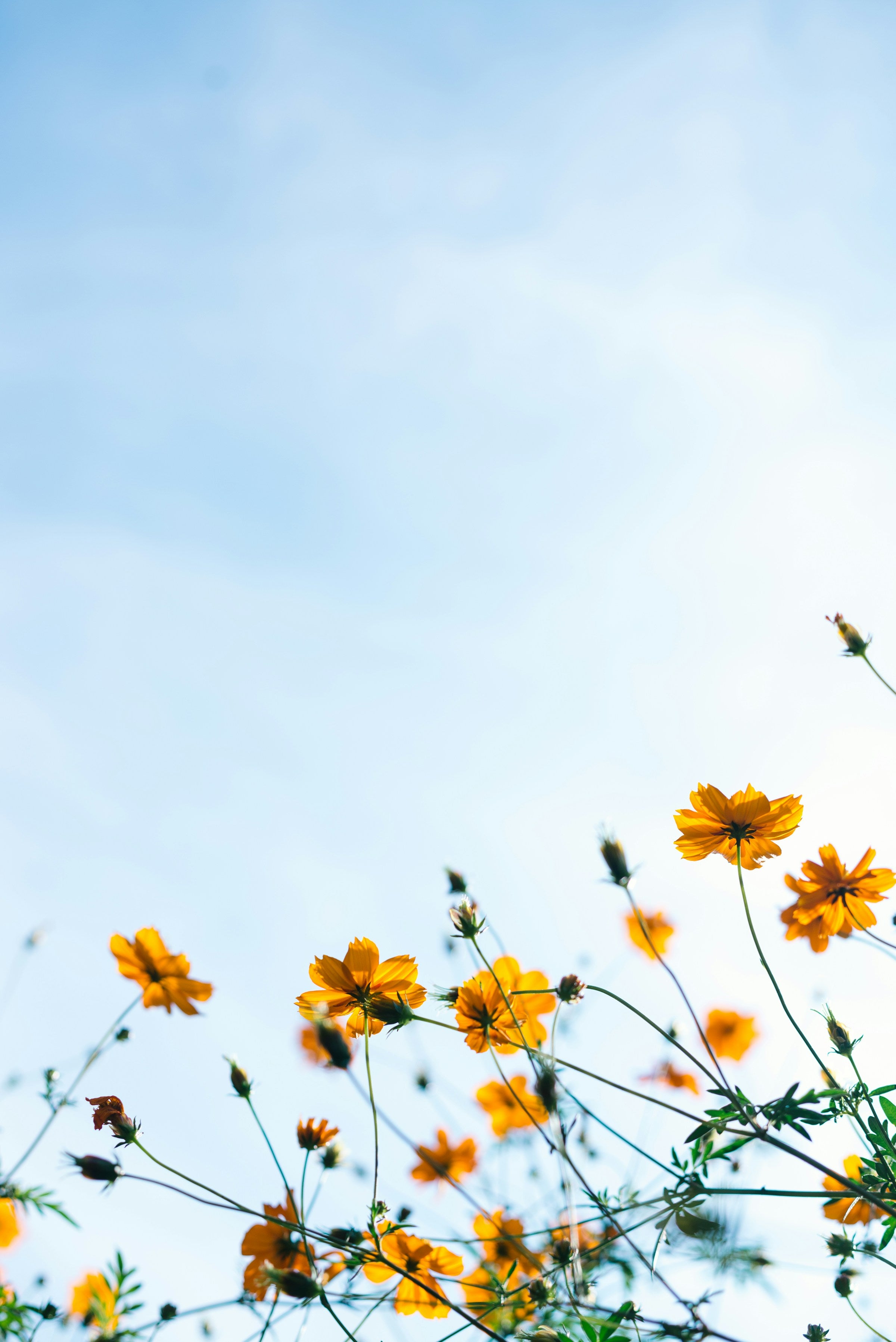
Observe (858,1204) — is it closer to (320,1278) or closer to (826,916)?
(826,916)

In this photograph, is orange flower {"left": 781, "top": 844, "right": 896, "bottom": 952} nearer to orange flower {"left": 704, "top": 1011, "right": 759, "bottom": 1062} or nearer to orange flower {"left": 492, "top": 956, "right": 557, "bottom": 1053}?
orange flower {"left": 492, "top": 956, "right": 557, "bottom": 1053}

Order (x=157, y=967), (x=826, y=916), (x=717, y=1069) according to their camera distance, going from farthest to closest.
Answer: (x=157, y=967) → (x=826, y=916) → (x=717, y=1069)

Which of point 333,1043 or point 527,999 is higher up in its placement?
point 527,999

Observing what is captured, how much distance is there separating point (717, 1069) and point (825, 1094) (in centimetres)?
18

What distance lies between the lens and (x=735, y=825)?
1539 millimetres

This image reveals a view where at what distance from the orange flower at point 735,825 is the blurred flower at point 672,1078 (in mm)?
1450

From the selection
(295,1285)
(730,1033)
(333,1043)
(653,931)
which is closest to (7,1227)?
(295,1285)

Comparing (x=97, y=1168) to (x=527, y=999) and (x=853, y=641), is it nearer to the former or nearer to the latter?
(x=527, y=999)

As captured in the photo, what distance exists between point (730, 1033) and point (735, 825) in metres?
2.62

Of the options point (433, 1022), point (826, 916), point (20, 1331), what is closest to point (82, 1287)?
point (20, 1331)

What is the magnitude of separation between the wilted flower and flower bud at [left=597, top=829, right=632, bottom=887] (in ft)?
3.25

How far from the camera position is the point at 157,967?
2025mm

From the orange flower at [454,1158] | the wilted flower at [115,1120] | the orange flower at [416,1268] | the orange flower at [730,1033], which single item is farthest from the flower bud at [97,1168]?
the orange flower at [730,1033]

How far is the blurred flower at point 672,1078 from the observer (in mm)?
2703
